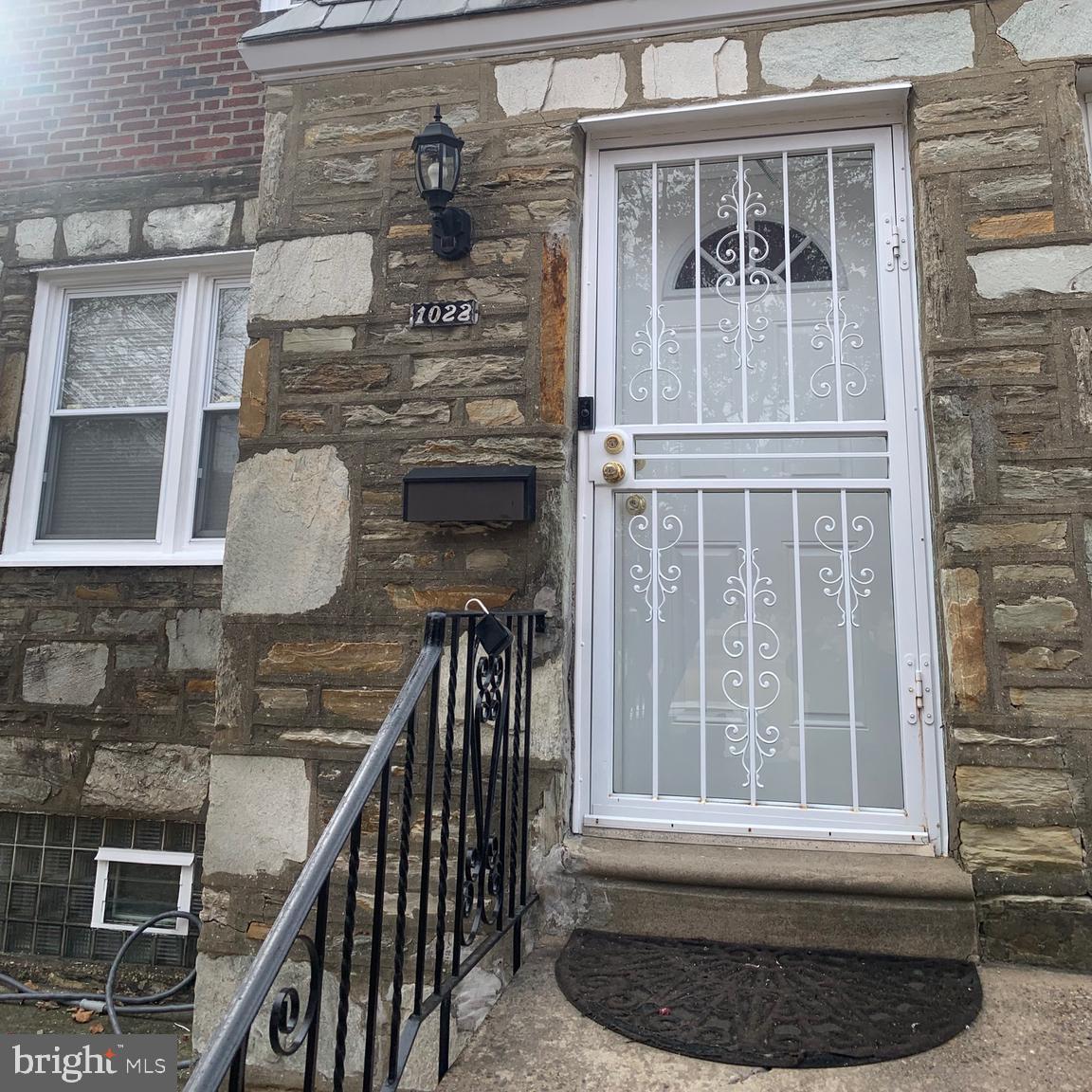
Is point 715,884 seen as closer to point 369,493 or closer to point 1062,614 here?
point 1062,614

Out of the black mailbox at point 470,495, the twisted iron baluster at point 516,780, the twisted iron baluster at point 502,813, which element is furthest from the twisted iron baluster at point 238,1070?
the black mailbox at point 470,495

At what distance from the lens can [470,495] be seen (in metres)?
2.44

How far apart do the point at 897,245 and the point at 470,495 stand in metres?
1.54

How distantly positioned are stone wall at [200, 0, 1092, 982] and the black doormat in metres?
0.34

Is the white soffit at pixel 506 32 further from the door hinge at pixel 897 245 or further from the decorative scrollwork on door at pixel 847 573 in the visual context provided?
the decorative scrollwork on door at pixel 847 573

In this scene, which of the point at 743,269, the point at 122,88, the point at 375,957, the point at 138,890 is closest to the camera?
the point at 375,957

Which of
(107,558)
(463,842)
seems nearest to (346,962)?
(463,842)

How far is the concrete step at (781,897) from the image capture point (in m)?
2.06

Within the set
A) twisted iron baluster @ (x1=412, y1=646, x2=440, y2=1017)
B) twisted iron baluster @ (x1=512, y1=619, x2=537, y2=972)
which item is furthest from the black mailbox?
twisted iron baluster @ (x1=412, y1=646, x2=440, y2=1017)

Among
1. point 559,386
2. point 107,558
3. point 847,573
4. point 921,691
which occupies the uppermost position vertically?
point 559,386

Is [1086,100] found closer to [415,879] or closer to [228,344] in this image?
[415,879]

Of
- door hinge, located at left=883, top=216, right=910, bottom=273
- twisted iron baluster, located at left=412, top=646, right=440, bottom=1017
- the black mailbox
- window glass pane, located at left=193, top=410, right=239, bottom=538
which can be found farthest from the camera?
window glass pane, located at left=193, top=410, right=239, bottom=538

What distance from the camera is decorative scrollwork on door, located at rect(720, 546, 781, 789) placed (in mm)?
2393

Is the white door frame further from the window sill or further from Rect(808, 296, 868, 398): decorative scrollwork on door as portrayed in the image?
the window sill
